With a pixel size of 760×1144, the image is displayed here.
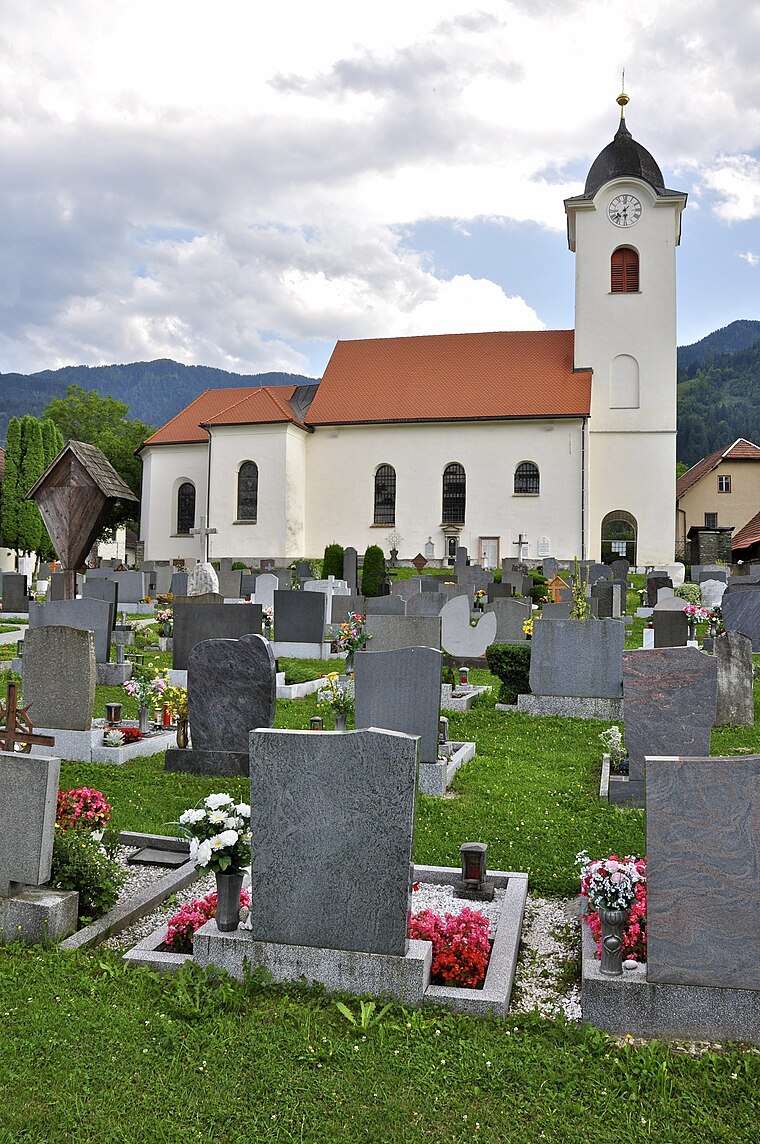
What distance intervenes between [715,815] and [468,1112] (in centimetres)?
157

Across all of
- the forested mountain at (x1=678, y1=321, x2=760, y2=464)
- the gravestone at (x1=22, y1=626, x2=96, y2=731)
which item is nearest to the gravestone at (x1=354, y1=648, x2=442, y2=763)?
the gravestone at (x1=22, y1=626, x2=96, y2=731)

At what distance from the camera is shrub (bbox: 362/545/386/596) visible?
23922mm

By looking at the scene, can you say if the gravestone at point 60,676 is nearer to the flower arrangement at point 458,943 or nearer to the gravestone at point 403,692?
the gravestone at point 403,692

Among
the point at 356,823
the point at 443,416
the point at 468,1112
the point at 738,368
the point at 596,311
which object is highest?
the point at 738,368

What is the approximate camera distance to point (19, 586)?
21.0 m

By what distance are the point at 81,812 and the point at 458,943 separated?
2.57 metres

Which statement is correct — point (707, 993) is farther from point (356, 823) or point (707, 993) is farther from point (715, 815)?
point (356, 823)

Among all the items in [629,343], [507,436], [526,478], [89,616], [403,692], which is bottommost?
[403,692]

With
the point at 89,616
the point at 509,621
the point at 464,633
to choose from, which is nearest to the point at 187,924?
the point at 89,616

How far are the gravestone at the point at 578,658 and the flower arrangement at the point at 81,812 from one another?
6332mm

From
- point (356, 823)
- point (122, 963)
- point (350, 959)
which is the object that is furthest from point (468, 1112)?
point (122, 963)

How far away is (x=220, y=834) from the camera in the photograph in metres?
4.26

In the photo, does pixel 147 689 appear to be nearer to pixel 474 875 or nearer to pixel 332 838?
pixel 474 875

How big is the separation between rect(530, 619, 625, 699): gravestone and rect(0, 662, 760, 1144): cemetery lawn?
6.98 metres
